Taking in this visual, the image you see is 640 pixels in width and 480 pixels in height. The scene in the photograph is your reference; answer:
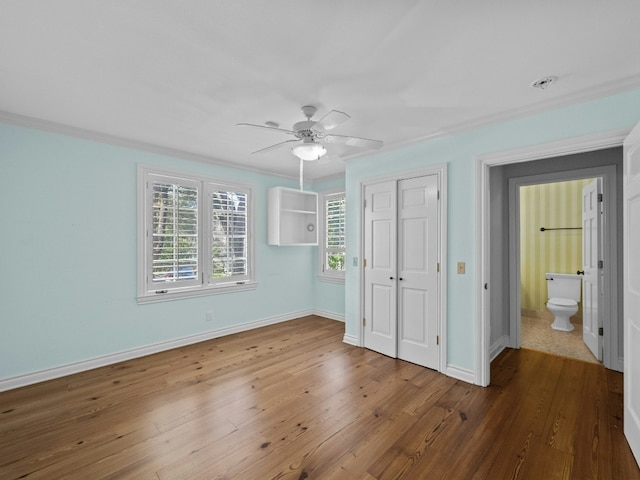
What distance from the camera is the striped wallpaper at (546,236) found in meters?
4.97

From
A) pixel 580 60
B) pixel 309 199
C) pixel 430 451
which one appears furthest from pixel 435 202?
pixel 309 199

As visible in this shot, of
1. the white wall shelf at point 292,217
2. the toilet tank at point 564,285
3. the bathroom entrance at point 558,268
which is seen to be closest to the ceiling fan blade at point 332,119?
the white wall shelf at point 292,217

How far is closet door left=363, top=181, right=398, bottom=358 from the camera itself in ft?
11.8

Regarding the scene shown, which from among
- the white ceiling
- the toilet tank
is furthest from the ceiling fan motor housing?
the toilet tank

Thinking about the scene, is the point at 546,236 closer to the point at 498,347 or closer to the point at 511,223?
the point at 511,223

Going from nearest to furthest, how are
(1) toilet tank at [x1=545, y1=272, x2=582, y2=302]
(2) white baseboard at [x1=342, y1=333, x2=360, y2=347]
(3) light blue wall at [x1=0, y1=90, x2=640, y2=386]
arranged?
(3) light blue wall at [x1=0, y1=90, x2=640, y2=386] < (2) white baseboard at [x1=342, y1=333, x2=360, y2=347] < (1) toilet tank at [x1=545, y1=272, x2=582, y2=302]

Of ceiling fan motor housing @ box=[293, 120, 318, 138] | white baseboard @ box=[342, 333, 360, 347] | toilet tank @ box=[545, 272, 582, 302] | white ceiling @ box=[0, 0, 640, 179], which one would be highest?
white ceiling @ box=[0, 0, 640, 179]

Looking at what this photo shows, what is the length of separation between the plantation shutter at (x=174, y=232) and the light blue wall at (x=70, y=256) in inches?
8.6

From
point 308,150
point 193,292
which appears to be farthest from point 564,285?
point 193,292

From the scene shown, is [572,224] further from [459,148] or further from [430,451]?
[430,451]

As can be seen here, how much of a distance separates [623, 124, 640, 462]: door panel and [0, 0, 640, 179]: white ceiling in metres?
0.66

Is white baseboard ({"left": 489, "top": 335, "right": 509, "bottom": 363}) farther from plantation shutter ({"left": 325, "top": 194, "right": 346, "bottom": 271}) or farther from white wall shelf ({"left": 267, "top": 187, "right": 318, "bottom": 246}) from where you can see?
white wall shelf ({"left": 267, "top": 187, "right": 318, "bottom": 246})

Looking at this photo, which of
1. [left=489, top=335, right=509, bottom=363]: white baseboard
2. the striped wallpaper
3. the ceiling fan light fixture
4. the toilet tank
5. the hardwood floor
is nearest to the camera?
the hardwood floor

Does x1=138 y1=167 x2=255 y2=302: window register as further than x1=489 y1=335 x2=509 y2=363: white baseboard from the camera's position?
Yes
